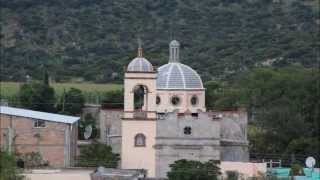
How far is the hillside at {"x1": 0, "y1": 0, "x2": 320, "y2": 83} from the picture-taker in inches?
3912

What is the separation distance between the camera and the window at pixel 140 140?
196ft

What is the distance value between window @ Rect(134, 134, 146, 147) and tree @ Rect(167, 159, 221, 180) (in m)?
2.62

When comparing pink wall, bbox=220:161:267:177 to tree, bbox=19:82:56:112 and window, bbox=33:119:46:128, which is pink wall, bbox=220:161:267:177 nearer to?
window, bbox=33:119:46:128

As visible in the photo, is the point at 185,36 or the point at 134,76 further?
the point at 185,36

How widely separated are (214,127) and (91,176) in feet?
21.3

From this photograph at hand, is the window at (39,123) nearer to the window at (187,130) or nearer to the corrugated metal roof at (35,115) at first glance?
the corrugated metal roof at (35,115)

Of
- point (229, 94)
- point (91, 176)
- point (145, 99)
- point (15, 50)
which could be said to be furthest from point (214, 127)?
point (15, 50)

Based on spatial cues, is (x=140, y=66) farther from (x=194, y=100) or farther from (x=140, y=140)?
(x=194, y=100)

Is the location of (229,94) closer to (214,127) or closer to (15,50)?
(214,127)

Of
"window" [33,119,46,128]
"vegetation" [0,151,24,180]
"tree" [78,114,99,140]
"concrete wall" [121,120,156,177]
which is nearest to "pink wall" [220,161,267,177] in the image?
"concrete wall" [121,120,156,177]

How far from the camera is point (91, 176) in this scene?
54.2m

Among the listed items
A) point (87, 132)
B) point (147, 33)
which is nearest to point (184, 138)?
point (87, 132)

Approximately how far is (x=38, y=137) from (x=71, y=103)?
55.0ft

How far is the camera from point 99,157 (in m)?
59.8
